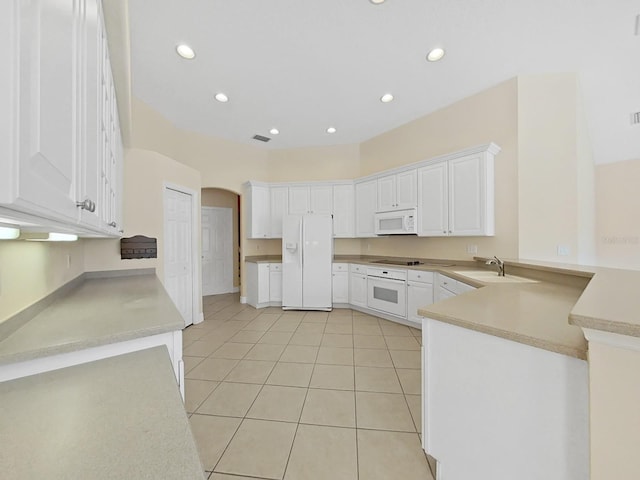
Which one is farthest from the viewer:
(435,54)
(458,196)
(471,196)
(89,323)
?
(458,196)

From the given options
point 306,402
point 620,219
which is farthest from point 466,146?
point 306,402

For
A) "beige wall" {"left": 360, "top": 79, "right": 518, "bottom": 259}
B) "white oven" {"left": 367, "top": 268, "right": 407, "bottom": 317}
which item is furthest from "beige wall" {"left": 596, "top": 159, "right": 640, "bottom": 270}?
"white oven" {"left": 367, "top": 268, "right": 407, "bottom": 317}

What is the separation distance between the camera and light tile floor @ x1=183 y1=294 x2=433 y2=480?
4.71 ft

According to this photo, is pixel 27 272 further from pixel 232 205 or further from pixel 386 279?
pixel 232 205

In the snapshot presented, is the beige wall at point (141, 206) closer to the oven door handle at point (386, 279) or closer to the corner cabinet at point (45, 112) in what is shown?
the corner cabinet at point (45, 112)

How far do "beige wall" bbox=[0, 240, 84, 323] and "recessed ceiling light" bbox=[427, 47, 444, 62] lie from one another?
140 inches

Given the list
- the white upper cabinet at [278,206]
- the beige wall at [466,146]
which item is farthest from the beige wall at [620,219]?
the white upper cabinet at [278,206]

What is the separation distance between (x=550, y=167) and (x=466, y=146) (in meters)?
0.99

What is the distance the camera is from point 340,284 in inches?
179

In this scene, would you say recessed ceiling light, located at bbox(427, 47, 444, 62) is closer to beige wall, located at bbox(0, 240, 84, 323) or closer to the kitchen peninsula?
the kitchen peninsula

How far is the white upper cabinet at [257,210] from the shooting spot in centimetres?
488

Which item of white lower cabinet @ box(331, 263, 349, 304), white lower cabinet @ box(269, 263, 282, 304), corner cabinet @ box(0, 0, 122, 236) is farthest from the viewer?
white lower cabinet @ box(269, 263, 282, 304)

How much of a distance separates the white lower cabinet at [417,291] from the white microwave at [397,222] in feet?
2.17

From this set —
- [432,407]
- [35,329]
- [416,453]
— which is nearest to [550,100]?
[432,407]
